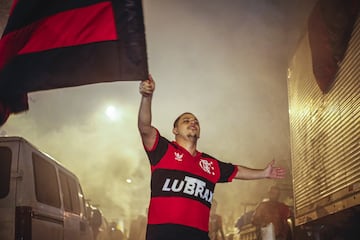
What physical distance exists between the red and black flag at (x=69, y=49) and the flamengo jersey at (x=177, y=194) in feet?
2.34

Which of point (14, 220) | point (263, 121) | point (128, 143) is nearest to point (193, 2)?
point (263, 121)

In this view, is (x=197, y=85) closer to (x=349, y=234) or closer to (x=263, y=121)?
(x=263, y=121)

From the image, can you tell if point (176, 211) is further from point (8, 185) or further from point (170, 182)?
point (8, 185)

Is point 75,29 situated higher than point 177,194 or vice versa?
point 75,29

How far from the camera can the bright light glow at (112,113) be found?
10819mm

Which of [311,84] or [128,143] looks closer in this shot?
[311,84]

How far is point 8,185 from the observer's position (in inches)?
187

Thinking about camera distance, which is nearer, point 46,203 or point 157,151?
point 157,151

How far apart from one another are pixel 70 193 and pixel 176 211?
2.92 m

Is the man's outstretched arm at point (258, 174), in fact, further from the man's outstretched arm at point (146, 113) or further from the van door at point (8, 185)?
the van door at point (8, 185)

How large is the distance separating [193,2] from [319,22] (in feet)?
10.3

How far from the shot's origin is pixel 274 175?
4.48 meters

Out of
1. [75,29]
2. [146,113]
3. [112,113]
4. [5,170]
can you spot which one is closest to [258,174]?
[146,113]

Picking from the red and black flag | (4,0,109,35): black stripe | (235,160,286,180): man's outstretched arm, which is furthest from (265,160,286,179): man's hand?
(4,0,109,35): black stripe
